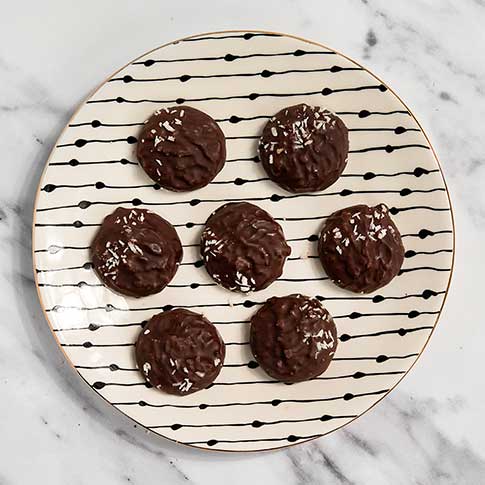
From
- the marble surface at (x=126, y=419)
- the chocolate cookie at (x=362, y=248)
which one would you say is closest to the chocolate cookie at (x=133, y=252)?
the marble surface at (x=126, y=419)

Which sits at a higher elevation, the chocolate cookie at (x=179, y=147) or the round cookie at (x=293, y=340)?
the chocolate cookie at (x=179, y=147)

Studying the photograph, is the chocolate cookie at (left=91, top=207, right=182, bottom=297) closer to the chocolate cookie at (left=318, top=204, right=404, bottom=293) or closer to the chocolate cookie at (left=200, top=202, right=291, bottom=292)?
the chocolate cookie at (left=200, top=202, right=291, bottom=292)

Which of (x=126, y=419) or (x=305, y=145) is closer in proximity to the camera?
(x=305, y=145)

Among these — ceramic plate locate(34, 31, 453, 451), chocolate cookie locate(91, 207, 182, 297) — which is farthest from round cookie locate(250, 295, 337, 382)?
chocolate cookie locate(91, 207, 182, 297)

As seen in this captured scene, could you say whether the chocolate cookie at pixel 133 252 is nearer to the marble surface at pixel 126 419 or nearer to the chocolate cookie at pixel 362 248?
the marble surface at pixel 126 419

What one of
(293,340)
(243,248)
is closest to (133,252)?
(243,248)

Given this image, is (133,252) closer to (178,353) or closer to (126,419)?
(178,353)
